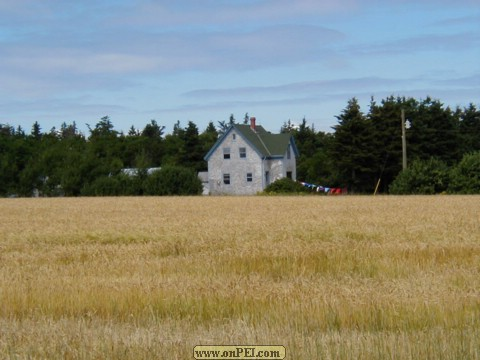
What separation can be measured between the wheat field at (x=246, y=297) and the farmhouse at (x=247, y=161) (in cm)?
6517

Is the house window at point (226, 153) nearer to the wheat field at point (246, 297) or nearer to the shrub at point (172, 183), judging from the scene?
the shrub at point (172, 183)

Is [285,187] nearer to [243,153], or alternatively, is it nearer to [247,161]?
[247,161]

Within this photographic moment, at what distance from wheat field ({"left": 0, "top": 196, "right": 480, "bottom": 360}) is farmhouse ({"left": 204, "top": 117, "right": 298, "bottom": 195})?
2566 inches

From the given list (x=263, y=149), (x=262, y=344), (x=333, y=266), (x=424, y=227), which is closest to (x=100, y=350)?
(x=262, y=344)

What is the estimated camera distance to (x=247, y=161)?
3194 inches

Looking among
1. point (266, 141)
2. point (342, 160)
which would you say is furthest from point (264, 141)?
point (342, 160)

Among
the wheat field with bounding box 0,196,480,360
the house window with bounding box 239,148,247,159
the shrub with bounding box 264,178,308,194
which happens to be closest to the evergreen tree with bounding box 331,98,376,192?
the shrub with bounding box 264,178,308,194

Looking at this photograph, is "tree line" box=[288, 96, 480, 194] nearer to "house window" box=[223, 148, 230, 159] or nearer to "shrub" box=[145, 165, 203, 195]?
"house window" box=[223, 148, 230, 159]

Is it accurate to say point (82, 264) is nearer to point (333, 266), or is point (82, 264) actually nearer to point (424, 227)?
point (333, 266)

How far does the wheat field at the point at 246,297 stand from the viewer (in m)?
5.74

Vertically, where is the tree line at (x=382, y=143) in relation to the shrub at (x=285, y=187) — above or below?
above

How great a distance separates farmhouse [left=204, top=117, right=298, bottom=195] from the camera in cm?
8069

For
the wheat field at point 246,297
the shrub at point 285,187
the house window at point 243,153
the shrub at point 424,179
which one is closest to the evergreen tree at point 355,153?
the shrub at point 285,187

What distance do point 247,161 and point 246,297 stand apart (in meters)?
73.3
